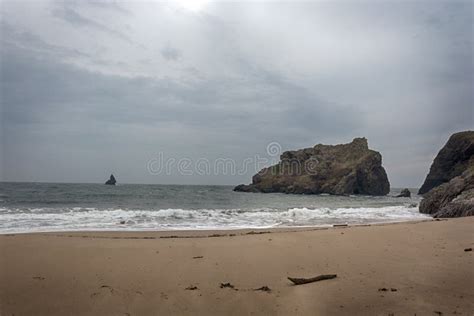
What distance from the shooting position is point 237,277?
536 centimetres

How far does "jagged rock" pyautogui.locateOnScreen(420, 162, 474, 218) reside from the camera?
16.4 metres

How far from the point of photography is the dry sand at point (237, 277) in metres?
4.12

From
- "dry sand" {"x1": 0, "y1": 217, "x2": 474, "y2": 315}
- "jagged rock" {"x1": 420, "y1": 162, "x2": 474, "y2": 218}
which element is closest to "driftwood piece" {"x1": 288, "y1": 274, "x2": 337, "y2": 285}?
"dry sand" {"x1": 0, "y1": 217, "x2": 474, "y2": 315}

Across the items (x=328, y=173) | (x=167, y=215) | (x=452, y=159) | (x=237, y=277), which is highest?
(x=452, y=159)

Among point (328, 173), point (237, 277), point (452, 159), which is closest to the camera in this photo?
point (237, 277)

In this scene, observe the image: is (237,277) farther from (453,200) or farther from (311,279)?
(453,200)

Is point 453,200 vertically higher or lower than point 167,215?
higher

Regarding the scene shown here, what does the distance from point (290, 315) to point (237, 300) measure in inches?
29.9

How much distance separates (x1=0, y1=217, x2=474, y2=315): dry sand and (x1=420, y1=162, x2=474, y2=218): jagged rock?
31.5ft

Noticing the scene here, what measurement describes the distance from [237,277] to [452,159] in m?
65.3

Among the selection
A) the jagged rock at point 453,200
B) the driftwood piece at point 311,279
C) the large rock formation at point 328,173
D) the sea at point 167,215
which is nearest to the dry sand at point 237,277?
the driftwood piece at point 311,279

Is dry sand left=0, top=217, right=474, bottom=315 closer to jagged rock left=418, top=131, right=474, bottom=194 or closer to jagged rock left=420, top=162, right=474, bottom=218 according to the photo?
jagged rock left=420, top=162, right=474, bottom=218

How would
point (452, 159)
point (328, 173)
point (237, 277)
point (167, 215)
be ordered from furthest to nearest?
point (328, 173)
point (452, 159)
point (167, 215)
point (237, 277)

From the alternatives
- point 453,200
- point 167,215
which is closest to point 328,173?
point 453,200
